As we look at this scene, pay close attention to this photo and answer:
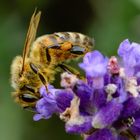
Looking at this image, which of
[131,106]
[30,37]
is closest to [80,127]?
[131,106]

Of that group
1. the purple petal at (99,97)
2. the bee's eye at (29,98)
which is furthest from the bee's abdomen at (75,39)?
the purple petal at (99,97)

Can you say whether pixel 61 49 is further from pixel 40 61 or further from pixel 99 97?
pixel 99 97

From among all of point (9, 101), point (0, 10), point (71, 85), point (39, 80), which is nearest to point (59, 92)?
point (71, 85)

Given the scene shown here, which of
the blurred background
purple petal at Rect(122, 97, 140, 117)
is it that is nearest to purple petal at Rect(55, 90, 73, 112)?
purple petal at Rect(122, 97, 140, 117)

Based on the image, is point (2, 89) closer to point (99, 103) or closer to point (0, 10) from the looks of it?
point (0, 10)

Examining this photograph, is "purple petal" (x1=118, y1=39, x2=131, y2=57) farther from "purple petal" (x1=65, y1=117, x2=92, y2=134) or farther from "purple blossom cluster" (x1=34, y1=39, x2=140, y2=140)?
"purple petal" (x1=65, y1=117, x2=92, y2=134)
